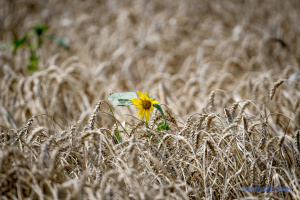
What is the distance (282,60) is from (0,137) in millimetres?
3787

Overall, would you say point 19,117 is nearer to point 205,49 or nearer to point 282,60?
point 205,49

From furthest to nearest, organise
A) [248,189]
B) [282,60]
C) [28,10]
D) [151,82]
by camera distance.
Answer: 1. [28,10]
2. [282,60]
3. [151,82]
4. [248,189]

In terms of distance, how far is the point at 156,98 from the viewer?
2.99 metres

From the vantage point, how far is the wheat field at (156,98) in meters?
1.34

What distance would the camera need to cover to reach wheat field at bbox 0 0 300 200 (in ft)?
4.40

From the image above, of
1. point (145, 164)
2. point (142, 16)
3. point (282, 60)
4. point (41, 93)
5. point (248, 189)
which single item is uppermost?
point (142, 16)

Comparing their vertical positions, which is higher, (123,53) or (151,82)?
(123,53)

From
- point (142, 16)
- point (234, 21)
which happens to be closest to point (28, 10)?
point (142, 16)

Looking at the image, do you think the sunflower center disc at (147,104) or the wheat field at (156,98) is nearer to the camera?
the wheat field at (156,98)

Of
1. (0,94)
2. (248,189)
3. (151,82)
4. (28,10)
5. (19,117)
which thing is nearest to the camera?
(248,189)

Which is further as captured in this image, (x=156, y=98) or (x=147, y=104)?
(x=156, y=98)

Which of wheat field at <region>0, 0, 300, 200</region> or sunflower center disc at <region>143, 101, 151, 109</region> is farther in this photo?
sunflower center disc at <region>143, 101, 151, 109</region>

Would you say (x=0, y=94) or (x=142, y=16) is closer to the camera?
(x=0, y=94)

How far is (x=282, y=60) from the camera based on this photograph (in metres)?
3.79
